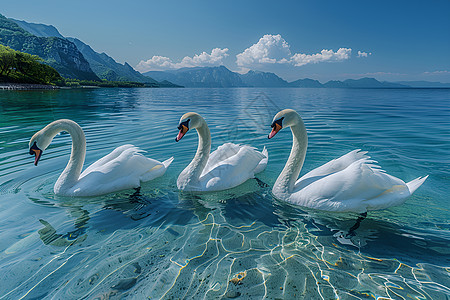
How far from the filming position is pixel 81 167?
4777 mm

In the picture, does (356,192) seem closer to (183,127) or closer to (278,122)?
(278,122)

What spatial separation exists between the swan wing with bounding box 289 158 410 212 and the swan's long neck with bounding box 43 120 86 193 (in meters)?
4.29

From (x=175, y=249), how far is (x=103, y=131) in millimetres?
9463

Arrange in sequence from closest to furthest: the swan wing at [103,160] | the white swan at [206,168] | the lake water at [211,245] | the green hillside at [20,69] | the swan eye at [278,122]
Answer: the lake water at [211,245] → the swan eye at [278,122] → the white swan at [206,168] → the swan wing at [103,160] → the green hillside at [20,69]

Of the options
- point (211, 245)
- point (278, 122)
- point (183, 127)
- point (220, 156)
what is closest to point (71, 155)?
point (183, 127)

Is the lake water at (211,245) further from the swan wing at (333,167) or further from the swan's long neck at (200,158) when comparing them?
the swan wing at (333,167)

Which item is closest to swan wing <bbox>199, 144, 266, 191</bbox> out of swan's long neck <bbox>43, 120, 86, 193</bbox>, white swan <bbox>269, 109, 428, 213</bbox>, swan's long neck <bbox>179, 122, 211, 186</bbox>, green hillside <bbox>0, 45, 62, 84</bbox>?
swan's long neck <bbox>179, 122, 211, 186</bbox>

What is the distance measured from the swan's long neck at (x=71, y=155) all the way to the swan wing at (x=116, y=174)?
0.16 meters

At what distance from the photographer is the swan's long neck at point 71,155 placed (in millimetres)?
4500

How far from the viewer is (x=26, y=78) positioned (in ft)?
222

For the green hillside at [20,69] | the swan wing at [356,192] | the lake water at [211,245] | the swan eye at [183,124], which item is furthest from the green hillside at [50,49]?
the swan wing at [356,192]

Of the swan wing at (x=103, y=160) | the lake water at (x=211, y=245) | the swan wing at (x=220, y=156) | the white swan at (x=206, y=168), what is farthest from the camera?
the swan wing at (x=220, y=156)

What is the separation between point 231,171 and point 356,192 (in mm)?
2299

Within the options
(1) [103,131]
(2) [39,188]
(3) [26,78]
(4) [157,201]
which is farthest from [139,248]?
(3) [26,78]
